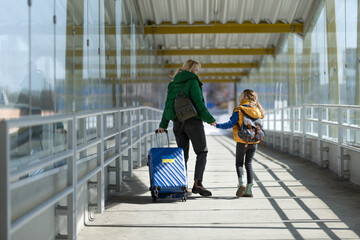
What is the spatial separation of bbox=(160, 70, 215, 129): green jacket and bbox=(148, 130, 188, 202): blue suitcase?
0.41 m

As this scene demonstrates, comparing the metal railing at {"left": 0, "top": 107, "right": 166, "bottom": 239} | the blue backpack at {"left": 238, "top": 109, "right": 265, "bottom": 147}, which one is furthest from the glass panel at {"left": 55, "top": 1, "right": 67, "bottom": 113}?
the blue backpack at {"left": 238, "top": 109, "right": 265, "bottom": 147}

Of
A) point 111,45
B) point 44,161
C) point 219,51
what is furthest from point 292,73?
point 44,161

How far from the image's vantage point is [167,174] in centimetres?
530

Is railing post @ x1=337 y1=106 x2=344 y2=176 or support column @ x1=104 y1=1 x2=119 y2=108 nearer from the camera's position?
railing post @ x1=337 y1=106 x2=344 y2=176

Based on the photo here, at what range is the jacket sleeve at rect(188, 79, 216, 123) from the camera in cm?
544

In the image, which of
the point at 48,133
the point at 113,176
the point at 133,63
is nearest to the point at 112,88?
the point at 113,176

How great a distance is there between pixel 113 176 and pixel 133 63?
6792 mm

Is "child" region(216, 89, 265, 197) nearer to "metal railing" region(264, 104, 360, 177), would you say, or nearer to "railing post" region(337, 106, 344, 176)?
"metal railing" region(264, 104, 360, 177)

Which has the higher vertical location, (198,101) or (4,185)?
(198,101)

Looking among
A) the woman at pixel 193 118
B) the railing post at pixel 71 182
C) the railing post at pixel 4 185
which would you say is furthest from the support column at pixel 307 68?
the railing post at pixel 4 185

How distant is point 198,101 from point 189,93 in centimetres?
14

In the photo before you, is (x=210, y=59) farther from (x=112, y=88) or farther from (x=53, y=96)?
(x=53, y=96)

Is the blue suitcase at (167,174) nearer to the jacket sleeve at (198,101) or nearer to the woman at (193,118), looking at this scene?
the woman at (193,118)

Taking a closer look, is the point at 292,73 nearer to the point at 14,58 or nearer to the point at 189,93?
the point at 189,93
